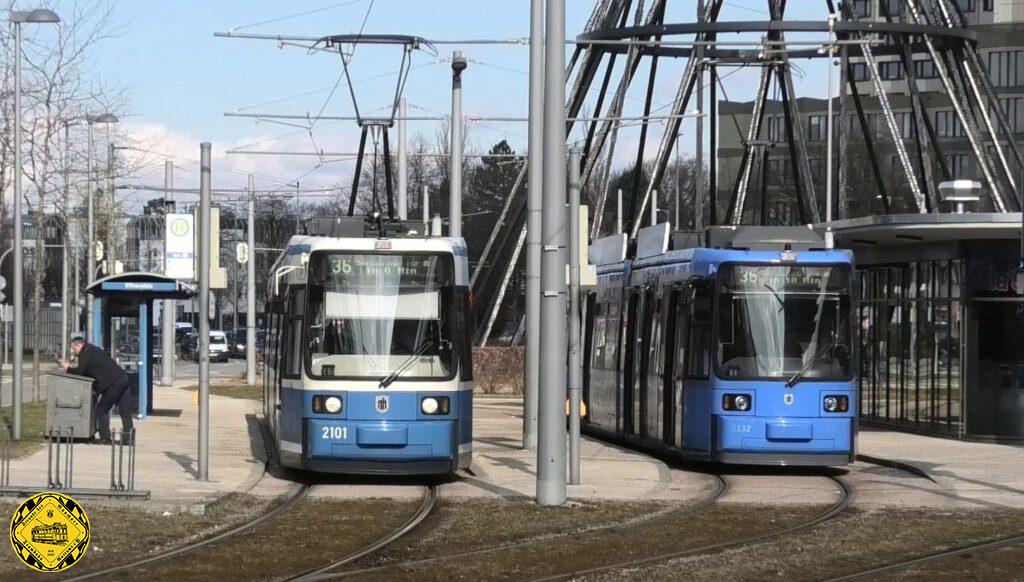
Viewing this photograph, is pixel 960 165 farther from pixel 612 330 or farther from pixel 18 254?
pixel 18 254

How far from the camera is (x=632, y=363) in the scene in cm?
2392

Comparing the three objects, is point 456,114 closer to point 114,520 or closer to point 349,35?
point 349,35

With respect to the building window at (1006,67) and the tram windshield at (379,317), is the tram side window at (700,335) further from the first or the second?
the building window at (1006,67)

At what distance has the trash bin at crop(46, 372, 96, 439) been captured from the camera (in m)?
22.0

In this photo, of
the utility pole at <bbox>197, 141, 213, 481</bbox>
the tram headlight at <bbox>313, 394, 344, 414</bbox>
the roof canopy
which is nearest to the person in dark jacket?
the utility pole at <bbox>197, 141, 213, 481</bbox>

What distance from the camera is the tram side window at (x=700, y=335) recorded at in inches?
806

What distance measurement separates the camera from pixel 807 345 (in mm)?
20375

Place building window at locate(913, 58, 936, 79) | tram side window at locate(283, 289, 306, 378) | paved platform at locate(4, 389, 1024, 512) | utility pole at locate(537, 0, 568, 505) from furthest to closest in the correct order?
building window at locate(913, 58, 936, 79) < tram side window at locate(283, 289, 306, 378) < paved platform at locate(4, 389, 1024, 512) < utility pole at locate(537, 0, 568, 505)

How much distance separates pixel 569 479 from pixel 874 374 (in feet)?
43.5

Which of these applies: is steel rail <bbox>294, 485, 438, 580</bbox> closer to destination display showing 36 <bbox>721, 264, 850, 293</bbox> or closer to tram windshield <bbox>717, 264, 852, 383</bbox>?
tram windshield <bbox>717, 264, 852, 383</bbox>

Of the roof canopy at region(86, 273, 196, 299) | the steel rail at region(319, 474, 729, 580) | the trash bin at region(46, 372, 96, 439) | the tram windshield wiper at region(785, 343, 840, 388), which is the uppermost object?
the roof canopy at region(86, 273, 196, 299)

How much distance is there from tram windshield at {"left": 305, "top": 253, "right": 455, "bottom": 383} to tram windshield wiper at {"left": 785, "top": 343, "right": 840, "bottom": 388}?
4.36 m

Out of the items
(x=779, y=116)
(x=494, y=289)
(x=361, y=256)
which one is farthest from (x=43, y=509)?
(x=779, y=116)

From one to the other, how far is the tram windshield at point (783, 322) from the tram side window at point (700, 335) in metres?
0.16
